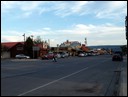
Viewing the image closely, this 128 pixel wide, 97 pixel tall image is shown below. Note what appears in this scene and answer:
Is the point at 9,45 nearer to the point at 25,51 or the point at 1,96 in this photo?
the point at 25,51

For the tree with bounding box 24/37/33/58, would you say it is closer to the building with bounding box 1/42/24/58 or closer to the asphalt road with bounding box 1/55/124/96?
the building with bounding box 1/42/24/58

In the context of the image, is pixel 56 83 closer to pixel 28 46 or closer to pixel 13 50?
pixel 28 46

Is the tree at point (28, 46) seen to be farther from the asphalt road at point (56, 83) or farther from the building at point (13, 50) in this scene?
the asphalt road at point (56, 83)

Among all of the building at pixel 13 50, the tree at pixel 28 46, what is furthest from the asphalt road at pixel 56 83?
the building at pixel 13 50

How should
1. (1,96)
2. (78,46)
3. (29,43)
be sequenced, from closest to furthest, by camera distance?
(1,96) < (29,43) < (78,46)

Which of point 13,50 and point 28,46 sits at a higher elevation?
point 28,46

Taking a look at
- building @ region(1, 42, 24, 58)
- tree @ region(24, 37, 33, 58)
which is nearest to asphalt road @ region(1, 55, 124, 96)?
tree @ region(24, 37, 33, 58)

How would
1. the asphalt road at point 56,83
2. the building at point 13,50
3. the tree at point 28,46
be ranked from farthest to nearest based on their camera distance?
Answer: 1. the building at point 13,50
2. the tree at point 28,46
3. the asphalt road at point 56,83

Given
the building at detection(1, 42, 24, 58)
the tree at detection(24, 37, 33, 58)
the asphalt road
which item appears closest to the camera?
the asphalt road

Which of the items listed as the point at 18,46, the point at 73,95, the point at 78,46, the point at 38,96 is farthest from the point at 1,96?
the point at 78,46

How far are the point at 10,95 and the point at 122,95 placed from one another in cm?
425

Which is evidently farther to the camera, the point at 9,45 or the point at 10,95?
the point at 9,45

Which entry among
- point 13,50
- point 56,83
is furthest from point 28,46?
point 56,83

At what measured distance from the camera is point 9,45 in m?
113
